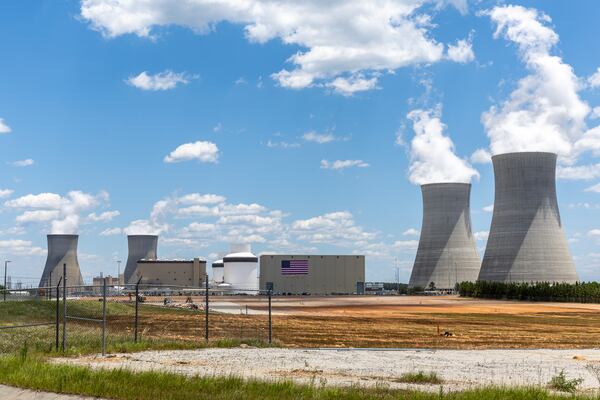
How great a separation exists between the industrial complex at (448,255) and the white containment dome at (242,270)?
20cm

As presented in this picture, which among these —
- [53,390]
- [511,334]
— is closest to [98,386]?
[53,390]

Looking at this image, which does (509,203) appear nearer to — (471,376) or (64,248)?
(471,376)

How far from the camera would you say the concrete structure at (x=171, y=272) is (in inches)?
5561

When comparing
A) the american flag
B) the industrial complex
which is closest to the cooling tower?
the industrial complex

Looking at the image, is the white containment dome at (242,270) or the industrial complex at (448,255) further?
the white containment dome at (242,270)

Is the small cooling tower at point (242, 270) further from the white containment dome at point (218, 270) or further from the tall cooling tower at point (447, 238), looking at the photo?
the tall cooling tower at point (447, 238)

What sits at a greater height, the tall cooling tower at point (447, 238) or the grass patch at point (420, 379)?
the tall cooling tower at point (447, 238)

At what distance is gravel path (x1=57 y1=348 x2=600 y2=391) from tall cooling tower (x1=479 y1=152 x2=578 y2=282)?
60020 mm

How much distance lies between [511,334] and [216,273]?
13979cm

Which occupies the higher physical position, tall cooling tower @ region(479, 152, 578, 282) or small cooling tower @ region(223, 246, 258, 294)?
tall cooling tower @ region(479, 152, 578, 282)

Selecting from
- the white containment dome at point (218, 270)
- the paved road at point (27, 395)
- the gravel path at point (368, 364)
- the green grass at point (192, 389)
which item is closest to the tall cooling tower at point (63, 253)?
the white containment dome at point (218, 270)

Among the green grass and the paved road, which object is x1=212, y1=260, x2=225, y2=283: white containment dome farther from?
the paved road

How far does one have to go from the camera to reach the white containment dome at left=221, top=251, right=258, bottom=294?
443 feet

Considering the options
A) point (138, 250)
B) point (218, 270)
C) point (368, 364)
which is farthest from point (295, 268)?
point (368, 364)
